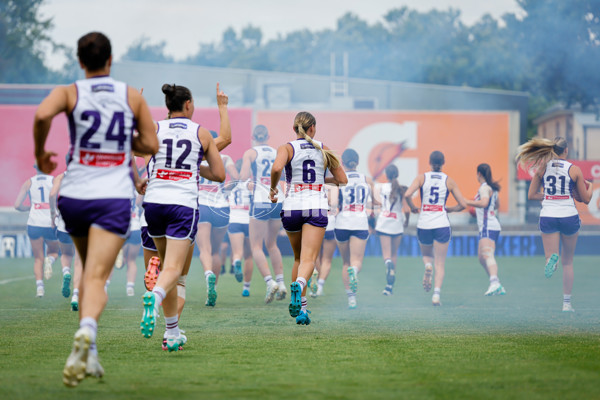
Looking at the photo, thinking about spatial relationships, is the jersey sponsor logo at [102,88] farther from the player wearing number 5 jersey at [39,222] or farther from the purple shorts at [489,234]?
the purple shorts at [489,234]

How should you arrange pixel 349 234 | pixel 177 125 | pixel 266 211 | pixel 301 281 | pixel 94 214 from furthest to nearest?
pixel 349 234
pixel 266 211
pixel 301 281
pixel 177 125
pixel 94 214

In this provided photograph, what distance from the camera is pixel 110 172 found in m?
5.91

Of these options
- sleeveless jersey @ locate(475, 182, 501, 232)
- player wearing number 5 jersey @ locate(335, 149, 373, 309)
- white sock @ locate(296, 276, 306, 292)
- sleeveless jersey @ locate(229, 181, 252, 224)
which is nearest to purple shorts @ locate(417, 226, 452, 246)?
player wearing number 5 jersey @ locate(335, 149, 373, 309)

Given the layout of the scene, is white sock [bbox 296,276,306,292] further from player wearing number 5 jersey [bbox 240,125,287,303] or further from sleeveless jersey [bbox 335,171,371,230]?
sleeveless jersey [bbox 335,171,371,230]

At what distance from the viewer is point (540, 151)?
1181 cm

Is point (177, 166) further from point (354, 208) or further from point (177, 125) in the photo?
point (354, 208)

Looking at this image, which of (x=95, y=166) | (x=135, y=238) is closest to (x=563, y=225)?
(x=135, y=238)

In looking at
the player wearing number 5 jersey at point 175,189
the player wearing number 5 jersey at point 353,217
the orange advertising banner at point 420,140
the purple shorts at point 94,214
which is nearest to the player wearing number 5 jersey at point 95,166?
the purple shorts at point 94,214

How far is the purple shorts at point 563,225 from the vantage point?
456 inches

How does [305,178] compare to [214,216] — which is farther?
[214,216]

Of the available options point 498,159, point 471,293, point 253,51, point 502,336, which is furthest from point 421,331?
point 253,51

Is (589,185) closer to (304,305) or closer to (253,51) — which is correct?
(304,305)

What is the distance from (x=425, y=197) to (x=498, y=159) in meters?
19.5

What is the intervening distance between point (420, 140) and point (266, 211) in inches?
784
